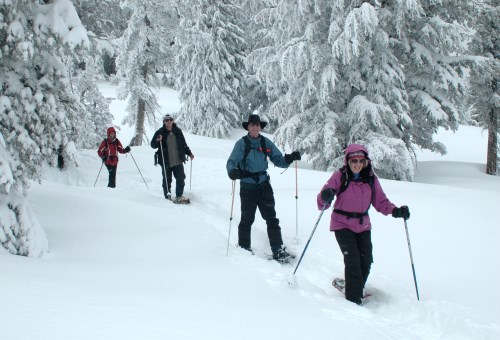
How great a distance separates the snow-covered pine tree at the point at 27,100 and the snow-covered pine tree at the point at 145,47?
44.8 feet

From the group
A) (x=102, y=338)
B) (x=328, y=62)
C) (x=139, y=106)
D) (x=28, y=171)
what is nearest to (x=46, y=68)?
(x=28, y=171)

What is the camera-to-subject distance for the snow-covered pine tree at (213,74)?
28.4 metres

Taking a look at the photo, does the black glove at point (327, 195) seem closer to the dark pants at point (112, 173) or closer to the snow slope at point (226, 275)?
the snow slope at point (226, 275)

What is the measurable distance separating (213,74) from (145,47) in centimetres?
Result: 1009

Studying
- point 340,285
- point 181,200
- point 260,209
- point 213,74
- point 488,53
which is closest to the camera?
point 340,285

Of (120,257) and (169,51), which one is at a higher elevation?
(169,51)

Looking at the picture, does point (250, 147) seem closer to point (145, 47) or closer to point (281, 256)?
point (281, 256)

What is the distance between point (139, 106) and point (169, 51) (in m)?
3.24

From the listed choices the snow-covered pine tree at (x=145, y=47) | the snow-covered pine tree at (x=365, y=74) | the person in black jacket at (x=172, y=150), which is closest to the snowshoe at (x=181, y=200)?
the person in black jacket at (x=172, y=150)

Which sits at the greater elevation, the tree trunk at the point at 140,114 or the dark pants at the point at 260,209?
the tree trunk at the point at 140,114

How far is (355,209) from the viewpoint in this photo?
5102mm

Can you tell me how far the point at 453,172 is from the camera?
62.6 ft

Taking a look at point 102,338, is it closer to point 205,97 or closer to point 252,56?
point 252,56

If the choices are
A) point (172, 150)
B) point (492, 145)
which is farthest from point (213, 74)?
point (172, 150)
